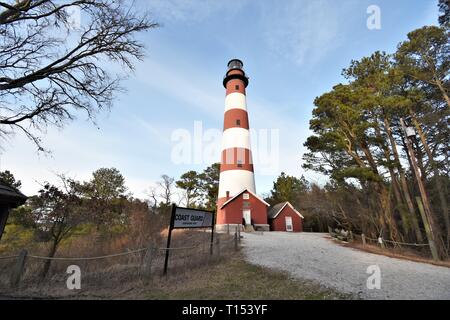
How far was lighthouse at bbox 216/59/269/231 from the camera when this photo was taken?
19828mm

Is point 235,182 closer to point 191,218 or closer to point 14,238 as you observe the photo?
point 191,218

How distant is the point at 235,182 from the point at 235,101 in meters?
8.82

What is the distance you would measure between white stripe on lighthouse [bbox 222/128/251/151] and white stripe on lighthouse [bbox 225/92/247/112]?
2.76 metres

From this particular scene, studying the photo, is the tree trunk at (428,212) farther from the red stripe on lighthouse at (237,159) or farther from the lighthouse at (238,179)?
the red stripe on lighthouse at (237,159)

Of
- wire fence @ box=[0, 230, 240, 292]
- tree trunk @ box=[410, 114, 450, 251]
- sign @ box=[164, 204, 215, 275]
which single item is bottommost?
wire fence @ box=[0, 230, 240, 292]

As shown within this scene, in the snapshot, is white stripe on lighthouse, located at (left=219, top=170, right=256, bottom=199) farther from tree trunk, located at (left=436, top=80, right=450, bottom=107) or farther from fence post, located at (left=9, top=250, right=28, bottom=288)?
fence post, located at (left=9, top=250, right=28, bottom=288)

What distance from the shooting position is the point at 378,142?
13555 mm

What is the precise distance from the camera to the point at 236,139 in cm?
2125

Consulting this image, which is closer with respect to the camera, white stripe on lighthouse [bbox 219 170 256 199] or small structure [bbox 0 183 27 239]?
small structure [bbox 0 183 27 239]

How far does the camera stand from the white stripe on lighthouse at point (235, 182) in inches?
804

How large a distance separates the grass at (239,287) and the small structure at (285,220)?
17.1m

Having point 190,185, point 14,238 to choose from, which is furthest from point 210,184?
point 14,238

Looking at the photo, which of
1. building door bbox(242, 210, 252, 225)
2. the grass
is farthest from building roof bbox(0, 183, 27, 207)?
building door bbox(242, 210, 252, 225)
